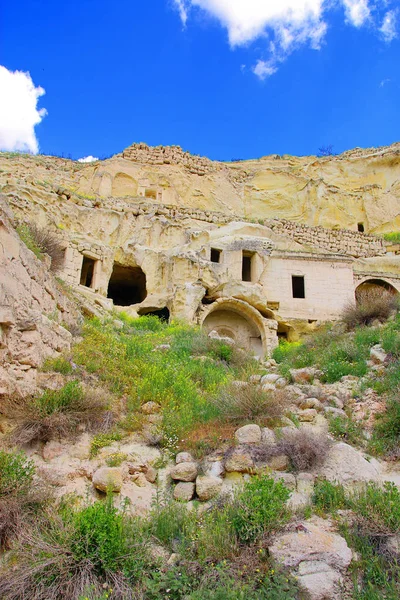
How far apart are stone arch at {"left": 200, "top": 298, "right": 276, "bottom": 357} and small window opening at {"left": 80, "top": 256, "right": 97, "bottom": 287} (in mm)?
4559

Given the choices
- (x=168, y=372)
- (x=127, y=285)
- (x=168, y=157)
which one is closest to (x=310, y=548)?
(x=168, y=372)

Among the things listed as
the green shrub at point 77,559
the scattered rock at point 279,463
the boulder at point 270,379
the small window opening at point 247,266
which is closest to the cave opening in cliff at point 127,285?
the small window opening at point 247,266

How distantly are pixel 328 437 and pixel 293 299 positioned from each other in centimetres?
1219

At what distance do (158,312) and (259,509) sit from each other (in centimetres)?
1340

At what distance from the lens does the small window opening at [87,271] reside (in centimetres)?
1719

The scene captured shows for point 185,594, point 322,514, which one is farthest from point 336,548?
point 185,594

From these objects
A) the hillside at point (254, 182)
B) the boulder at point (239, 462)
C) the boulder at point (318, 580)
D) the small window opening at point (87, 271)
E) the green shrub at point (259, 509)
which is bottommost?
the boulder at point (318, 580)

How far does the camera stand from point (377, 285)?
19906mm

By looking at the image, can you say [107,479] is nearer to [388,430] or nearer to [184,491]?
[184,491]

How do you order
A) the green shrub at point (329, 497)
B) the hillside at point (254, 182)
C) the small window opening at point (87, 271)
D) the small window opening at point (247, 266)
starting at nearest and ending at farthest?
the green shrub at point (329, 497) → the small window opening at point (87, 271) → the small window opening at point (247, 266) → the hillside at point (254, 182)

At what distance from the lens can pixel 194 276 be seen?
56.8 feet

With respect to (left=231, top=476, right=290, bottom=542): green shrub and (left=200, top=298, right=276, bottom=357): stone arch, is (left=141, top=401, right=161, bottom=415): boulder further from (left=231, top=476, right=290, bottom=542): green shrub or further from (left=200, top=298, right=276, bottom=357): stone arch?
(left=200, top=298, right=276, bottom=357): stone arch

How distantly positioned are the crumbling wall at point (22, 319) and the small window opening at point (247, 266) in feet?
38.3

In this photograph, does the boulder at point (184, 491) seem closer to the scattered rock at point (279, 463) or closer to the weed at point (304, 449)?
the scattered rock at point (279, 463)
